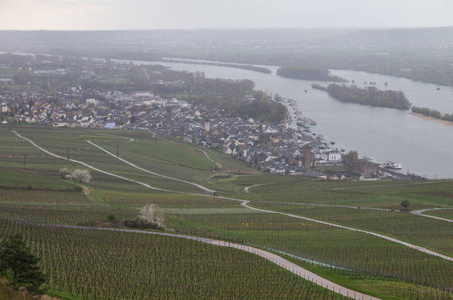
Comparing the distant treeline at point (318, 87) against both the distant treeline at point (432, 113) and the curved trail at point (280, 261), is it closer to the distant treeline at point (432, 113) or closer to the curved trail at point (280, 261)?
the distant treeline at point (432, 113)

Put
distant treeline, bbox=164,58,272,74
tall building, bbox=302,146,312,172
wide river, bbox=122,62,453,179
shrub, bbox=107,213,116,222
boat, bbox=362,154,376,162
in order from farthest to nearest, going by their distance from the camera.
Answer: distant treeline, bbox=164,58,272,74 → wide river, bbox=122,62,453,179 → boat, bbox=362,154,376,162 → tall building, bbox=302,146,312,172 → shrub, bbox=107,213,116,222

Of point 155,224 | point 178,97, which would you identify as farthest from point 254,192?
point 178,97

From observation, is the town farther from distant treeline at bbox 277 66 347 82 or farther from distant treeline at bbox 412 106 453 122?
distant treeline at bbox 277 66 347 82

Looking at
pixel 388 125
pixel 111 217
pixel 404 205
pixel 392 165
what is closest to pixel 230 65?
pixel 388 125

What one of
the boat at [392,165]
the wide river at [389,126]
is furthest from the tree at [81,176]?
the wide river at [389,126]

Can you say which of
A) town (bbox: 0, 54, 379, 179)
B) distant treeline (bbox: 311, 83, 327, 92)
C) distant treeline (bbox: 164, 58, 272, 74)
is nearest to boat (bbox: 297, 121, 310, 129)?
town (bbox: 0, 54, 379, 179)

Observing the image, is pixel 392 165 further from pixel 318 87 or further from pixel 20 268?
pixel 318 87

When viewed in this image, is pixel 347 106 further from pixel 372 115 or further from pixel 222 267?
pixel 222 267
